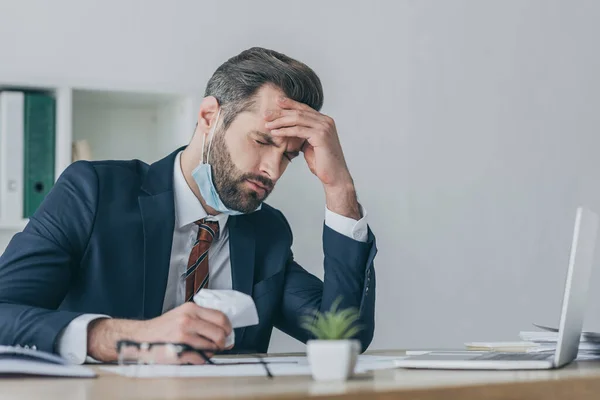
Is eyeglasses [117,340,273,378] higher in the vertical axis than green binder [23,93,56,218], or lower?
lower

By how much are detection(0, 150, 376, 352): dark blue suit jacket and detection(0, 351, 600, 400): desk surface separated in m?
0.50

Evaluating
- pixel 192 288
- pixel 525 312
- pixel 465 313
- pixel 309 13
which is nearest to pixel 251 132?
pixel 192 288

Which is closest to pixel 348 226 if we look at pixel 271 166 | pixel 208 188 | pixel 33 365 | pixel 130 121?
pixel 271 166

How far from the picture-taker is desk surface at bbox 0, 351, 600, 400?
2.82 feet

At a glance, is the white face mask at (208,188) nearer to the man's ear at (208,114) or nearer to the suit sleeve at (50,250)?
the man's ear at (208,114)

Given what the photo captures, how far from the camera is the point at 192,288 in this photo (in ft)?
5.97

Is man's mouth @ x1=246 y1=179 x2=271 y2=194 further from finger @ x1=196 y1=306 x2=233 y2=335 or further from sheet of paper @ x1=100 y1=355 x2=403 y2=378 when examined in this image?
finger @ x1=196 y1=306 x2=233 y2=335

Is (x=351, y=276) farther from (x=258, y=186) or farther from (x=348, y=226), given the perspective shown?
(x=258, y=186)

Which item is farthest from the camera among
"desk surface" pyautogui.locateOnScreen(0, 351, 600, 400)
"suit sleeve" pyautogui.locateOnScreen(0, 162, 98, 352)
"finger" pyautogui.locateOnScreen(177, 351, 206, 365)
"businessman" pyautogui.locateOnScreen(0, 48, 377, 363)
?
"businessman" pyautogui.locateOnScreen(0, 48, 377, 363)

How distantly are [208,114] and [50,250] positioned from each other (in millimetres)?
557

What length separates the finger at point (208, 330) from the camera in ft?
3.85

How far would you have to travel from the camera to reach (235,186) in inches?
75.3

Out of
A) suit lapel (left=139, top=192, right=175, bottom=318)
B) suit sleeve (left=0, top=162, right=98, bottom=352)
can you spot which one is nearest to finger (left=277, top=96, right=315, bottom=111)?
suit lapel (left=139, top=192, right=175, bottom=318)

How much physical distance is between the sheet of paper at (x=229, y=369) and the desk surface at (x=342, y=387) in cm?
4
